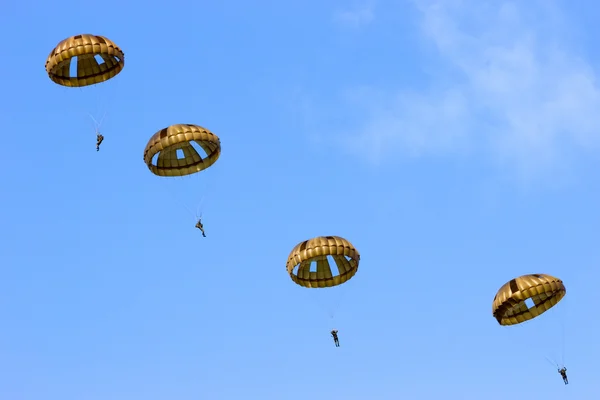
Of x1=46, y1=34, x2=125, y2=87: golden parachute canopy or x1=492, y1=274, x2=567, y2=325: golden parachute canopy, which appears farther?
x1=46, y1=34, x2=125, y2=87: golden parachute canopy

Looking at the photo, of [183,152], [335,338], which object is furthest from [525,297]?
[183,152]

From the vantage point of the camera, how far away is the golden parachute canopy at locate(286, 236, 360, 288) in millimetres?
53531

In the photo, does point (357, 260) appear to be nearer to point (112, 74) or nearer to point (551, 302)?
point (551, 302)

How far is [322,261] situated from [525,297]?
39.2ft

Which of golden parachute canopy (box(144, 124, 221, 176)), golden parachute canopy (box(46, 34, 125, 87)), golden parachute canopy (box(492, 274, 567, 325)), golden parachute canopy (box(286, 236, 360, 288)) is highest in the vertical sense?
golden parachute canopy (box(46, 34, 125, 87))

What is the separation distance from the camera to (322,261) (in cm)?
5803

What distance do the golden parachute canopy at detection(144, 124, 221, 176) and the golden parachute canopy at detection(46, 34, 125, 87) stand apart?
5864mm

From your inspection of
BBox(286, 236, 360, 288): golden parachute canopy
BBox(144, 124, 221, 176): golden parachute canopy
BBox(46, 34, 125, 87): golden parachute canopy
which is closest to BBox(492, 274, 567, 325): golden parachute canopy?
BBox(286, 236, 360, 288): golden parachute canopy

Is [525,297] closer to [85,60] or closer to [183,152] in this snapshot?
[183,152]

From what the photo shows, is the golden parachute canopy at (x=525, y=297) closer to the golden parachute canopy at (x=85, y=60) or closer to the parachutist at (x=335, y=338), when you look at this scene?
the parachutist at (x=335, y=338)

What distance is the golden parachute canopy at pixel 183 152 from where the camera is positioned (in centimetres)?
5462

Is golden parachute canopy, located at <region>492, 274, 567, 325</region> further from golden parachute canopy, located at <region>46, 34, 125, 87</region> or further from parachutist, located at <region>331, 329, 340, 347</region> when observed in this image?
golden parachute canopy, located at <region>46, 34, 125, 87</region>

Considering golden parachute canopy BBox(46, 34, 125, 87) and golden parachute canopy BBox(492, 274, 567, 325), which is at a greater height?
golden parachute canopy BBox(46, 34, 125, 87)

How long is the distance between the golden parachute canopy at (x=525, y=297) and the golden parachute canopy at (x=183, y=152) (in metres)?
18.5
